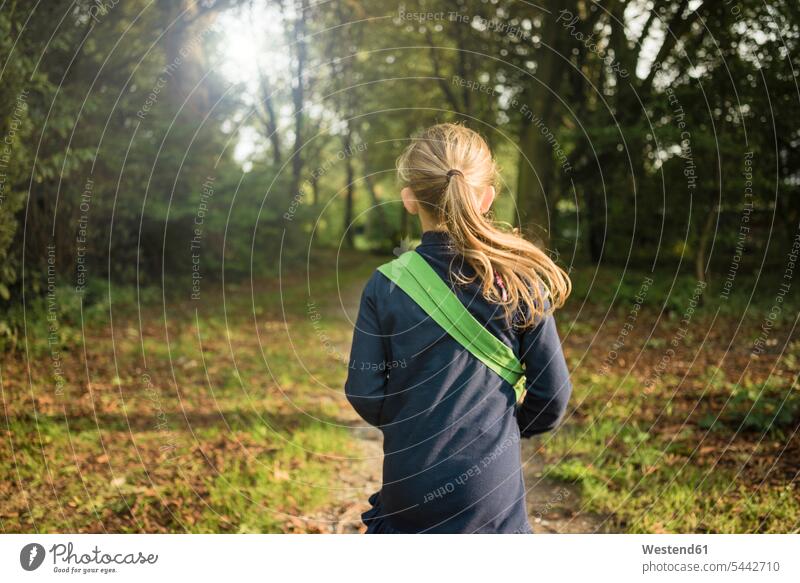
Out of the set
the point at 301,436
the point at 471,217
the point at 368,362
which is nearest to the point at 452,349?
the point at 368,362

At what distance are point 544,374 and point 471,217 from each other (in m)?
0.65

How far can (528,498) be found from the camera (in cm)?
453

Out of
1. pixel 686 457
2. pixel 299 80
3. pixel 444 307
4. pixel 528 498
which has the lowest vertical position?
pixel 528 498

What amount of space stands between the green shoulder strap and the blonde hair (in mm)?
91

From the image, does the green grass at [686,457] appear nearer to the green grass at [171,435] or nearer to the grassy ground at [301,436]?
the grassy ground at [301,436]

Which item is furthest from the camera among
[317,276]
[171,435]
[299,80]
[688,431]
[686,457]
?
[317,276]

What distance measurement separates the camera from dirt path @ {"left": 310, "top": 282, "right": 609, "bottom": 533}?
4.09 metres

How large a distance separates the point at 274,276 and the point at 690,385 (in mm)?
12950

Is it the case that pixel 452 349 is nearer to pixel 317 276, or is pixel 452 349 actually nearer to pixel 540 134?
pixel 540 134
